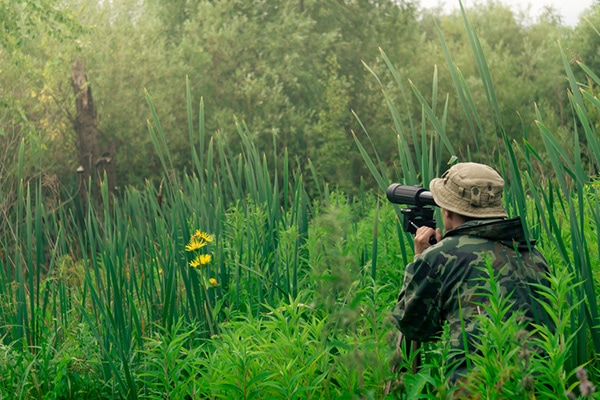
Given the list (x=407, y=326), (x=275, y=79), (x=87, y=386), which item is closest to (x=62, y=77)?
(x=275, y=79)

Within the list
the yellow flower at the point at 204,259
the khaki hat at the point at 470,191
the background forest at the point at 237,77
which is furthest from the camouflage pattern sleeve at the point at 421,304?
the background forest at the point at 237,77

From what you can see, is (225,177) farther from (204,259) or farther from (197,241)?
(204,259)

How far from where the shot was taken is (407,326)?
9.35 feet

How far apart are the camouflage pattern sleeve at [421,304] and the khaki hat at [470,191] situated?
286mm

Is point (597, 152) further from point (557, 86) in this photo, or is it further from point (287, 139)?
Result: point (557, 86)

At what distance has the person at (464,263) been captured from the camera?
2715mm

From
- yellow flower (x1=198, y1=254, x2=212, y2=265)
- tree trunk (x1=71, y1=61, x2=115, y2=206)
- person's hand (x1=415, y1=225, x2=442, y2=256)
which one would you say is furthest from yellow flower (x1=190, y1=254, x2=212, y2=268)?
tree trunk (x1=71, y1=61, x2=115, y2=206)

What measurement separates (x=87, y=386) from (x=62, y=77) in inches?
505

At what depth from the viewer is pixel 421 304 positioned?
2844 mm

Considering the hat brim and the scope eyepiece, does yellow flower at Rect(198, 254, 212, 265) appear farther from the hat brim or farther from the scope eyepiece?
the hat brim

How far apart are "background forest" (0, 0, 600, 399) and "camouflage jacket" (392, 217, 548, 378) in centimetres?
19

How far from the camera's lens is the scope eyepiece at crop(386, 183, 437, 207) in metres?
3.08

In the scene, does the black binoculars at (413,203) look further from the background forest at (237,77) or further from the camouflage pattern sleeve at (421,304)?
the background forest at (237,77)

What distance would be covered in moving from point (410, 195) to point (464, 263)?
46 cm
